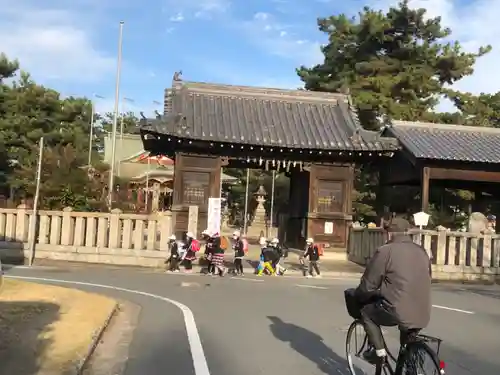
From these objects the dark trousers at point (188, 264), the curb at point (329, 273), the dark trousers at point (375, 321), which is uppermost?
the dark trousers at point (375, 321)

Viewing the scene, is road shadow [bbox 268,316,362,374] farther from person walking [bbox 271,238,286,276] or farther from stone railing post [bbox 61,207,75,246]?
stone railing post [bbox 61,207,75,246]

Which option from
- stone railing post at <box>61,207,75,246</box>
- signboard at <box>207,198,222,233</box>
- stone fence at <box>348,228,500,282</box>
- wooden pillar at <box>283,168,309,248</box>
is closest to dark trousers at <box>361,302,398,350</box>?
stone fence at <box>348,228,500,282</box>

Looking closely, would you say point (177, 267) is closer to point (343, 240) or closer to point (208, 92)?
point (343, 240)

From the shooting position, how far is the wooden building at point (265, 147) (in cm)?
2211

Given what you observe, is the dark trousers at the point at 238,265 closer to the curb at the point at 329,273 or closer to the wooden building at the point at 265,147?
the curb at the point at 329,273

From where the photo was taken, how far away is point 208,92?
25.3 metres

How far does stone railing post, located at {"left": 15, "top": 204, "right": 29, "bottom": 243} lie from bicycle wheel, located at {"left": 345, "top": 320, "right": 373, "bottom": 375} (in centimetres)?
1631

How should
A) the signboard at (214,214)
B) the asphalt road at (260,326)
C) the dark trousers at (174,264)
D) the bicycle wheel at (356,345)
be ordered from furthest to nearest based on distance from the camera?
the signboard at (214,214)
the dark trousers at (174,264)
the asphalt road at (260,326)
the bicycle wheel at (356,345)

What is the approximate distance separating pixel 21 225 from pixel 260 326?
13504mm

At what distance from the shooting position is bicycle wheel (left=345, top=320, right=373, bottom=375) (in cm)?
571

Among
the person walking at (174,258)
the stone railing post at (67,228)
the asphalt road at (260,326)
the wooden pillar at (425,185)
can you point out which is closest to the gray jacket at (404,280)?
the asphalt road at (260,326)

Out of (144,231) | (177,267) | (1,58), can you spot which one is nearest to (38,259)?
(144,231)

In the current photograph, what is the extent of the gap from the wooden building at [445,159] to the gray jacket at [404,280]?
16.8 m

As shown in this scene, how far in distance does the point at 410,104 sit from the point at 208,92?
12.5m
